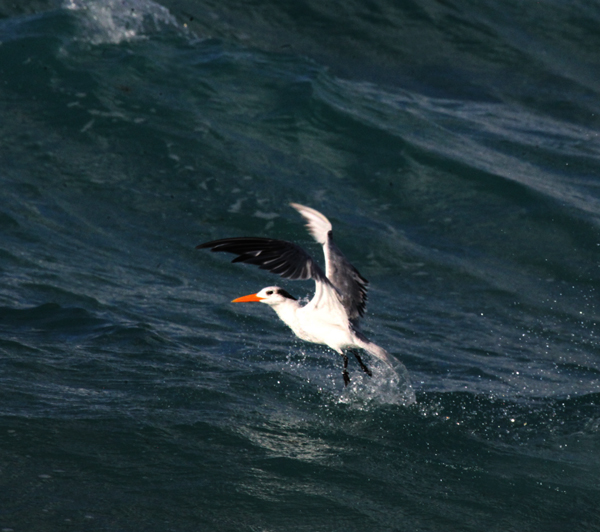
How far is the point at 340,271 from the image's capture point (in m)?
7.28

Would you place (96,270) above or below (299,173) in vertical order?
below

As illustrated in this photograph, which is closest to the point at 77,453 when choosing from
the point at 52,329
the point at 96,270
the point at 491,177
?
the point at 52,329

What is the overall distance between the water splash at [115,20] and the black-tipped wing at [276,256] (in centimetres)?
1046

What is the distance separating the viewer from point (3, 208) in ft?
36.7

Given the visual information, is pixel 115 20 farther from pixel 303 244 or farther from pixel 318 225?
pixel 318 225

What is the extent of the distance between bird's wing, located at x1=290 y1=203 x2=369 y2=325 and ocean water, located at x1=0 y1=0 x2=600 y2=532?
88 cm

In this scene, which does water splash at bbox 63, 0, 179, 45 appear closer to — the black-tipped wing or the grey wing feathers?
the grey wing feathers

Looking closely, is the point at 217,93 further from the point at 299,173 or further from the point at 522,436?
the point at 522,436

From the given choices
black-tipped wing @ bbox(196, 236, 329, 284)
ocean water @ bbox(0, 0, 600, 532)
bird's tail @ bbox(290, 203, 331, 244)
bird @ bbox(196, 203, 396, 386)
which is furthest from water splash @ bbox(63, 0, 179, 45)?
black-tipped wing @ bbox(196, 236, 329, 284)

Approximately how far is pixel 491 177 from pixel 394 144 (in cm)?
174

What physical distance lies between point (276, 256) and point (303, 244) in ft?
17.5

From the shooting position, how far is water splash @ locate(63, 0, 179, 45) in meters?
15.7

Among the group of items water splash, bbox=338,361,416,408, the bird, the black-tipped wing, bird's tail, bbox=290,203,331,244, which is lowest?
water splash, bbox=338,361,416,408

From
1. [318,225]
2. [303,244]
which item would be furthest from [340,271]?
[303,244]
